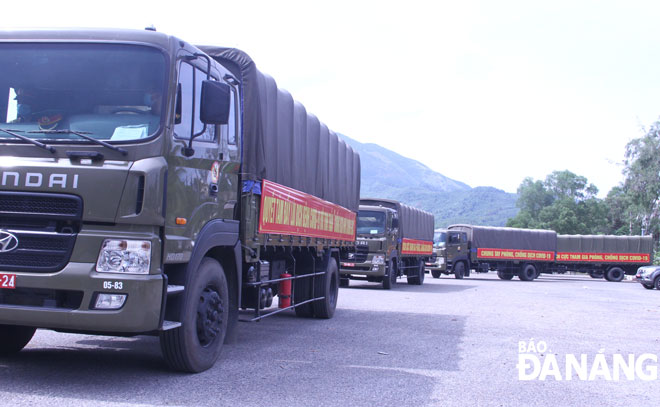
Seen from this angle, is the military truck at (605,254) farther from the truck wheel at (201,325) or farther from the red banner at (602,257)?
the truck wheel at (201,325)

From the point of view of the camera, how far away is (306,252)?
35.0 feet

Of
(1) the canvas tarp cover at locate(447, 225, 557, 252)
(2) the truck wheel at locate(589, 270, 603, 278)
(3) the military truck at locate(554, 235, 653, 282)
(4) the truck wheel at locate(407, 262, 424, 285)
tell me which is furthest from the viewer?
(2) the truck wheel at locate(589, 270, 603, 278)

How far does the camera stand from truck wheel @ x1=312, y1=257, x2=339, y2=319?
1149 centimetres

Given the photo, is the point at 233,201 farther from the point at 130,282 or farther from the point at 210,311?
the point at 130,282

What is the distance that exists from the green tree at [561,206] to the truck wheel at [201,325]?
97.4 m

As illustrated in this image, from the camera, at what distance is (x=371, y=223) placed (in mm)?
21453

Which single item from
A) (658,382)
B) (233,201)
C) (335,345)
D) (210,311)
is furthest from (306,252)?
(658,382)

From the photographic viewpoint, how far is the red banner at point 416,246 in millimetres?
24312

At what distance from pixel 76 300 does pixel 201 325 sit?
135 cm

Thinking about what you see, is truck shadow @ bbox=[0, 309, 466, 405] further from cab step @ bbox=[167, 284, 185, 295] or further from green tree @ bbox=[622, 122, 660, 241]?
green tree @ bbox=[622, 122, 660, 241]

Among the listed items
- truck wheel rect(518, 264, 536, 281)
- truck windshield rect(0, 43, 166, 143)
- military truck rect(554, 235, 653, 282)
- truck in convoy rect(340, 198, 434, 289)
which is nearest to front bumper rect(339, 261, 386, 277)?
truck in convoy rect(340, 198, 434, 289)

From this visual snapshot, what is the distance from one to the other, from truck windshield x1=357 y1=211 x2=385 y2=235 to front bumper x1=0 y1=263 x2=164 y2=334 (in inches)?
635

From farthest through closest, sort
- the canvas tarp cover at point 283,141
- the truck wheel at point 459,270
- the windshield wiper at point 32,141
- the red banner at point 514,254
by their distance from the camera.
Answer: the red banner at point 514,254, the truck wheel at point 459,270, the canvas tarp cover at point 283,141, the windshield wiper at point 32,141

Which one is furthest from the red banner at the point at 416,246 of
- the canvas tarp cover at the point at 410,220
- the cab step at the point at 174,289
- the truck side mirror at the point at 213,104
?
the cab step at the point at 174,289
